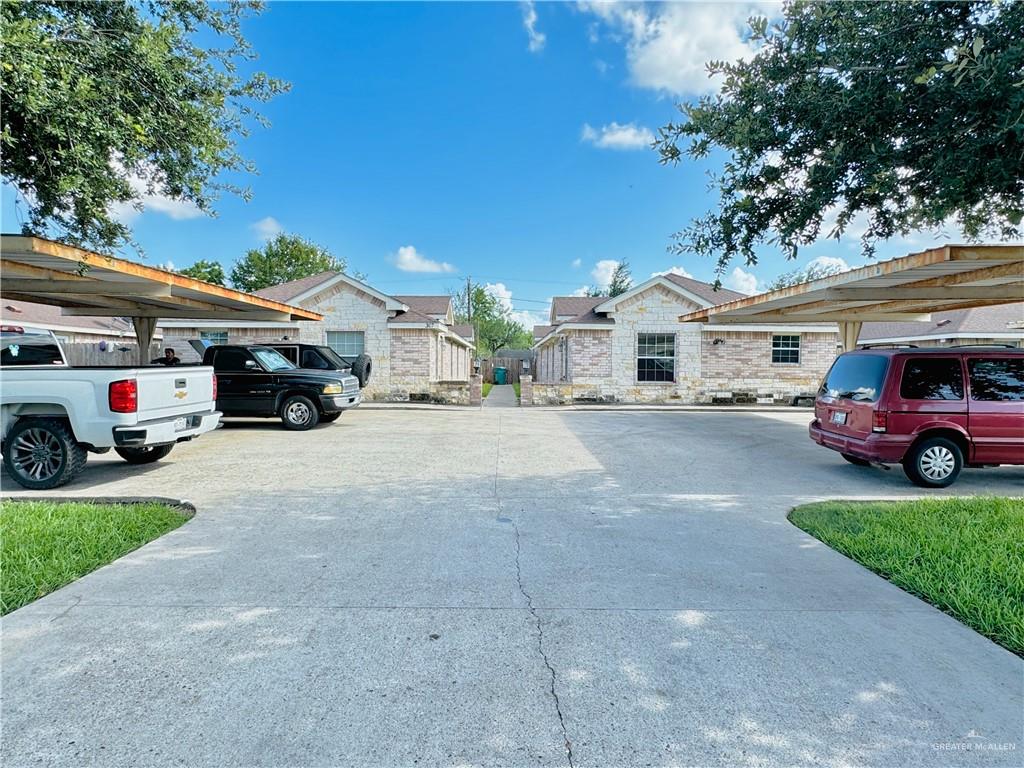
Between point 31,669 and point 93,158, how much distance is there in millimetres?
5849

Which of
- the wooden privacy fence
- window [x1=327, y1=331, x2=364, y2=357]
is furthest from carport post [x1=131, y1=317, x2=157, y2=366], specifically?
the wooden privacy fence

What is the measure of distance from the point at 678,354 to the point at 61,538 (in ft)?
61.7

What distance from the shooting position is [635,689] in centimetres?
262

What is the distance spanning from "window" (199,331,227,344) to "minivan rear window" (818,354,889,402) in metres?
20.7

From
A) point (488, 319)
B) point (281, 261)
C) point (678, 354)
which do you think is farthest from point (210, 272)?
point (678, 354)

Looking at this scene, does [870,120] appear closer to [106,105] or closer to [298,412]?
[106,105]

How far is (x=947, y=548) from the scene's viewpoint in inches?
175

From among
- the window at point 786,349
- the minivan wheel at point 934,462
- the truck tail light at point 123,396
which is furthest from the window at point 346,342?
the minivan wheel at point 934,462

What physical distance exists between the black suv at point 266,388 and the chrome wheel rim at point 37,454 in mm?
4992

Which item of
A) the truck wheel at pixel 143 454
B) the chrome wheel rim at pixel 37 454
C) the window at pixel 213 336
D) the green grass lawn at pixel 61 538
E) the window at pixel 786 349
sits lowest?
the green grass lawn at pixel 61 538

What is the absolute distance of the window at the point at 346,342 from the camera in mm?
19547

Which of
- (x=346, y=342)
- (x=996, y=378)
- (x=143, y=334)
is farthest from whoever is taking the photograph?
(x=346, y=342)

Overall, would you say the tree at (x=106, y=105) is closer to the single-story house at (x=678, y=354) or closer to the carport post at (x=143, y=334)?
the carport post at (x=143, y=334)

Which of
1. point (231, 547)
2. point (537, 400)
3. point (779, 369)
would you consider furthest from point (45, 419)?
point (779, 369)
